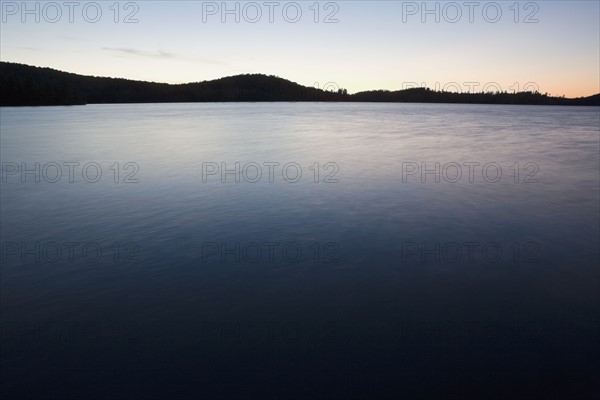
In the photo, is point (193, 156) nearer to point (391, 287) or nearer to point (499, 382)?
point (391, 287)

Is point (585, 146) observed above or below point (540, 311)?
above

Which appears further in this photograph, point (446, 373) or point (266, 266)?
point (266, 266)

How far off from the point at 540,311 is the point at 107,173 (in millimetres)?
23375

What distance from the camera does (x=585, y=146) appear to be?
40688 millimetres

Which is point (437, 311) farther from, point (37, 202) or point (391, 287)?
point (37, 202)

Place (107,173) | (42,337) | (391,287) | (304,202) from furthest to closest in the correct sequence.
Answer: (107,173)
(304,202)
(391,287)
(42,337)

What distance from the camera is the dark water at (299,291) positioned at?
6.34 meters

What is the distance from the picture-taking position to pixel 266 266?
1049 centimetres

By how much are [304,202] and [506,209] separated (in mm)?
7974

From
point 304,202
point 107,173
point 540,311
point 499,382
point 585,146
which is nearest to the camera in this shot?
point 499,382

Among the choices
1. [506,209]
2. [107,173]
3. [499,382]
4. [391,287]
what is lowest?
[499,382]

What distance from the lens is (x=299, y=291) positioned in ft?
30.0

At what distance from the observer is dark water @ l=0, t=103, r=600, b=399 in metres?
6.34

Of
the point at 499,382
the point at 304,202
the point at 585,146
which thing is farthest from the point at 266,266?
the point at 585,146
